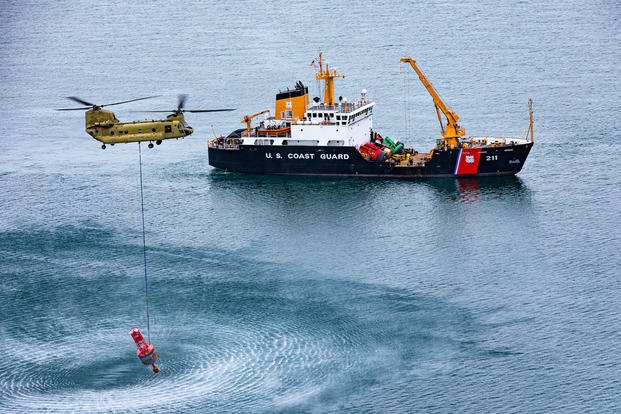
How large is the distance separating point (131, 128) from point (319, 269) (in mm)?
21049

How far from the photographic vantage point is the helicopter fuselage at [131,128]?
95375 millimetres

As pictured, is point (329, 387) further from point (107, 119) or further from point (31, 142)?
point (31, 142)

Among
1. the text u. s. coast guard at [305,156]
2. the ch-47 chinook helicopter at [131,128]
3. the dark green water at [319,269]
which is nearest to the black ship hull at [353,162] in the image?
the text u. s. coast guard at [305,156]

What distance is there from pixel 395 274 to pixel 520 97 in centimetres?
6256

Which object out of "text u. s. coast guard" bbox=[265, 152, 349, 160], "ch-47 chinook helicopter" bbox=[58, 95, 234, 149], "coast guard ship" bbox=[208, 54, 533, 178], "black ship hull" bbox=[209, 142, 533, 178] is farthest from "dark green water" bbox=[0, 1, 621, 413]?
"ch-47 chinook helicopter" bbox=[58, 95, 234, 149]

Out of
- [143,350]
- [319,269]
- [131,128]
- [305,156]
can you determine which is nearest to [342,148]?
[305,156]

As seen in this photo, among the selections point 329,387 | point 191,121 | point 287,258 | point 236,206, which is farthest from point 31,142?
point 329,387

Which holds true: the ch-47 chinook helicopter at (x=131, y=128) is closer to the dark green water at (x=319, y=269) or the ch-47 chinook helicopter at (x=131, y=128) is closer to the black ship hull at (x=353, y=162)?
the dark green water at (x=319, y=269)

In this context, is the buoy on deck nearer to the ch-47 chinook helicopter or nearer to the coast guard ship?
the ch-47 chinook helicopter

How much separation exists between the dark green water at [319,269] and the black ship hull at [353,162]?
5.35 ft

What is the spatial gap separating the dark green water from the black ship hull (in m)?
1.63

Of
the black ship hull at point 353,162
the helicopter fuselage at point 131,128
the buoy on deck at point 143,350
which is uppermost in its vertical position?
the helicopter fuselage at point 131,128

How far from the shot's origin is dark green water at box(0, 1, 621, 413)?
75625 millimetres

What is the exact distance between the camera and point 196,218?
4218 inches
